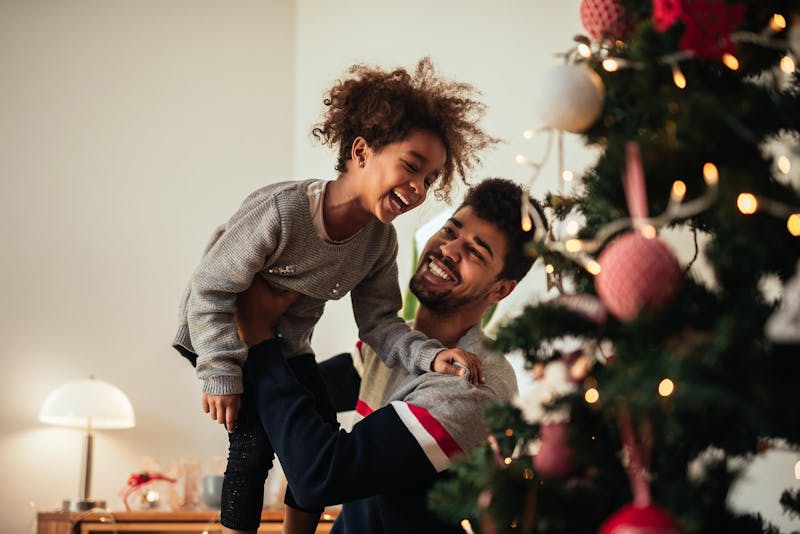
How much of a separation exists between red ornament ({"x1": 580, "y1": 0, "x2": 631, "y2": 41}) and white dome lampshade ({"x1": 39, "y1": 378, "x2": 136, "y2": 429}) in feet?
8.34

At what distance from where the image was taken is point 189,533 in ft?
10.3

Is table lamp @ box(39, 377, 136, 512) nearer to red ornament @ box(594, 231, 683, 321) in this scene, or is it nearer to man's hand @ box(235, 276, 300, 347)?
man's hand @ box(235, 276, 300, 347)

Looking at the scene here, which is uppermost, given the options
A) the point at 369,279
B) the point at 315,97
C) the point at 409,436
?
the point at 315,97

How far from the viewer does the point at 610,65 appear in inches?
33.2

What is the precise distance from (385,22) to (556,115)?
2.78m

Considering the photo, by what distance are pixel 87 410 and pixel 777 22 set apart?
274 cm

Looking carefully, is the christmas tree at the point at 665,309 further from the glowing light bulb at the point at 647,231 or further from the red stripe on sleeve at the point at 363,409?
the red stripe on sleeve at the point at 363,409

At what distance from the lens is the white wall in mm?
3287

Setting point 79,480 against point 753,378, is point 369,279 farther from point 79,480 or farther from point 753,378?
point 79,480

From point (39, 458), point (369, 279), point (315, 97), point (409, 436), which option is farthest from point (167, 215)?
point (409, 436)

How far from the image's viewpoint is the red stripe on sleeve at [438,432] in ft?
4.23

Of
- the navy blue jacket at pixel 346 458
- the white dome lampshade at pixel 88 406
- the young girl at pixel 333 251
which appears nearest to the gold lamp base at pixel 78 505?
the white dome lampshade at pixel 88 406

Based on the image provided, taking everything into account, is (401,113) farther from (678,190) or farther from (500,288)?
(678,190)

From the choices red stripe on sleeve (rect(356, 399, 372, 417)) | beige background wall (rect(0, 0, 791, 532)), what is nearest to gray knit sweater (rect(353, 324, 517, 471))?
red stripe on sleeve (rect(356, 399, 372, 417))
